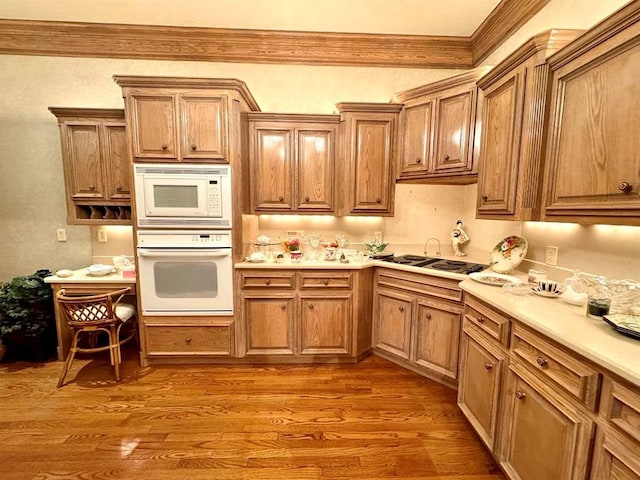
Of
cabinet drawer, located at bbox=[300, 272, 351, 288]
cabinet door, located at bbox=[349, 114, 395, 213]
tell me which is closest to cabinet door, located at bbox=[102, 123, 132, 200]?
cabinet drawer, located at bbox=[300, 272, 351, 288]

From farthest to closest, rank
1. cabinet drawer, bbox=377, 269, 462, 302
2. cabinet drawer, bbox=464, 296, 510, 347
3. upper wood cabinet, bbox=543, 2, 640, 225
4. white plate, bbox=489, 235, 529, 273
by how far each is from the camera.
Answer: cabinet drawer, bbox=377, 269, 462, 302
white plate, bbox=489, 235, 529, 273
cabinet drawer, bbox=464, 296, 510, 347
upper wood cabinet, bbox=543, 2, 640, 225

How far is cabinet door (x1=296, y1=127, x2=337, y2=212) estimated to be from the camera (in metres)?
2.75

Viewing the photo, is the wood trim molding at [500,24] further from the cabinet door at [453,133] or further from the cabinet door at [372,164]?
the cabinet door at [372,164]

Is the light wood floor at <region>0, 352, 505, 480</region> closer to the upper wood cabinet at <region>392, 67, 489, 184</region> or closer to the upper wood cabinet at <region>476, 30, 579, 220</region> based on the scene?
the upper wood cabinet at <region>476, 30, 579, 220</region>

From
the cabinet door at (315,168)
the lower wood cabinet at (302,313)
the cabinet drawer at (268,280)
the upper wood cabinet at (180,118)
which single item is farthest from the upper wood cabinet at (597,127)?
the upper wood cabinet at (180,118)

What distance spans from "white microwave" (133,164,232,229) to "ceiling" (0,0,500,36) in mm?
1398

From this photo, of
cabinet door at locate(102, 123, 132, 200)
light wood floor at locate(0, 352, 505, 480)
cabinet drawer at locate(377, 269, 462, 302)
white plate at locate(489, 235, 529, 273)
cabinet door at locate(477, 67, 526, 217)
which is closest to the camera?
light wood floor at locate(0, 352, 505, 480)

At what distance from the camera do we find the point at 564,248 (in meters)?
1.88

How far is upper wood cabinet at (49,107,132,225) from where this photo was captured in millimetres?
2600

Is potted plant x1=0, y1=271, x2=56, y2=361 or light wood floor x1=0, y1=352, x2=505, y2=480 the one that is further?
potted plant x1=0, y1=271, x2=56, y2=361

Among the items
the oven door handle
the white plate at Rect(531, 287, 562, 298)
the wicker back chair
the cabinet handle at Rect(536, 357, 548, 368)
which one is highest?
the oven door handle

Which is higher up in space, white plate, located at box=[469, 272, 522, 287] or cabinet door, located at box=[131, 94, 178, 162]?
cabinet door, located at box=[131, 94, 178, 162]

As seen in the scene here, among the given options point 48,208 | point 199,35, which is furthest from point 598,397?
point 48,208

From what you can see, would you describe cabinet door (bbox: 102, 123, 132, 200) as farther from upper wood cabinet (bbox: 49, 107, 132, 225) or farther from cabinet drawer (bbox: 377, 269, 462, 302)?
cabinet drawer (bbox: 377, 269, 462, 302)
